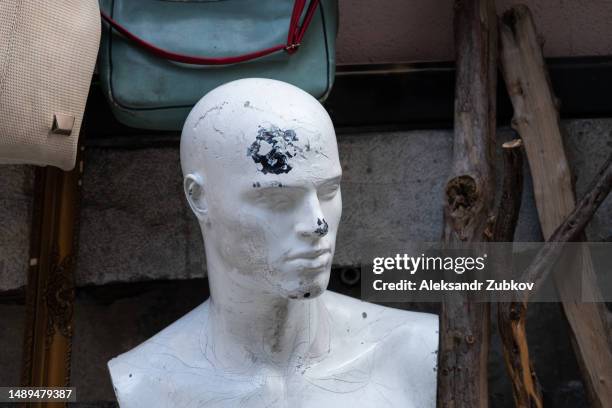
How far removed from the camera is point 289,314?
2.46 metres

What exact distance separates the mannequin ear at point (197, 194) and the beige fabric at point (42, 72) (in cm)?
25

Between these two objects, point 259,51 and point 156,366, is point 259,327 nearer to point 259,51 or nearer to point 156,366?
point 156,366

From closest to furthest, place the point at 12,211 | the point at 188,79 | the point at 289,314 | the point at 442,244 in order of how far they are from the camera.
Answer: the point at 289,314 → the point at 188,79 → the point at 442,244 → the point at 12,211

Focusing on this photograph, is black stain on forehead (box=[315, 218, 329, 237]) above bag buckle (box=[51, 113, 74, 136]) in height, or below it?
below

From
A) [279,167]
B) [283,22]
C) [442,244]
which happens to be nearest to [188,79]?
[283,22]

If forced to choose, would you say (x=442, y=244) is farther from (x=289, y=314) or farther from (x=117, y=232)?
(x=117, y=232)

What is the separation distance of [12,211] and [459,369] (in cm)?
106

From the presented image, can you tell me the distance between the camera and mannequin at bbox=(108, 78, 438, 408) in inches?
90.0

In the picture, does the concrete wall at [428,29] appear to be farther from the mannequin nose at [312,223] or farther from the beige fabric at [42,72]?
the mannequin nose at [312,223]

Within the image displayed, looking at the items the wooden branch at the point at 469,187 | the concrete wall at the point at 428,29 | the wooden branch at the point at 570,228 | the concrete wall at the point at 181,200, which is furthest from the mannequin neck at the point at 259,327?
the concrete wall at the point at 428,29

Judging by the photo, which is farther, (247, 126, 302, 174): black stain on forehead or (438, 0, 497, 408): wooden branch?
(438, 0, 497, 408): wooden branch

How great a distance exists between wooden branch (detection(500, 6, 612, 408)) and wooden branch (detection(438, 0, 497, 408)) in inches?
2.0

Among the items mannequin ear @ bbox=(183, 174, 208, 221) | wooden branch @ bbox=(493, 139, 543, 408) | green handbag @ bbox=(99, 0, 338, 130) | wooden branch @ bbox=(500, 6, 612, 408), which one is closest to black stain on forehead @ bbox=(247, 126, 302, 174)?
mannequin ear @ bbox=(183, 174, 208, 221)

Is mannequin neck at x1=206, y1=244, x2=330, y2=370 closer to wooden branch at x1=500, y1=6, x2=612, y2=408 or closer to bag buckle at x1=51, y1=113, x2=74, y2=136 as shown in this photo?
bag buckle at x1=51, y1=113, x2=74, y2=136
